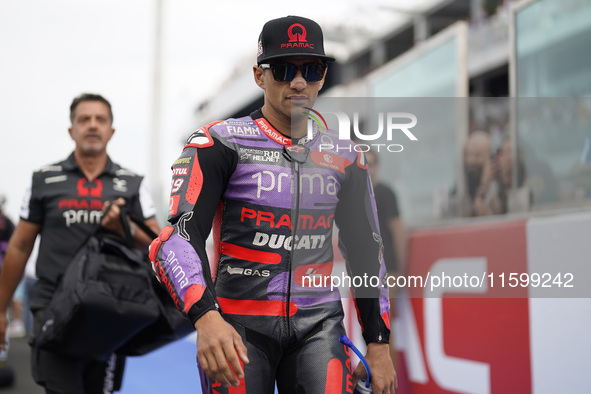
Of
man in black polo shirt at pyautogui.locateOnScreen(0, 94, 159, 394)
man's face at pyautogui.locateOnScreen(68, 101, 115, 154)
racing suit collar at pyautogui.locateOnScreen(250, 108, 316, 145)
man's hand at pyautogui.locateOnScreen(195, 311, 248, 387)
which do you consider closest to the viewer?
man's hand at pyautogui.locateOnScreen(195, 311, 248, 387)

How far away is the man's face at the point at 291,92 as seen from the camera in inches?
101

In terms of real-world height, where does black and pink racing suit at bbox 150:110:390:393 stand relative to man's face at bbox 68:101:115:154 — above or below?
below

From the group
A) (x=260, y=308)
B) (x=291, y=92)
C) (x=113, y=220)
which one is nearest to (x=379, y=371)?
(x=260, y=308)

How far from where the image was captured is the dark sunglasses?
100 inches

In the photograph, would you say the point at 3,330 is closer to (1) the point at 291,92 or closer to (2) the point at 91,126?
(2) the point at 91,126

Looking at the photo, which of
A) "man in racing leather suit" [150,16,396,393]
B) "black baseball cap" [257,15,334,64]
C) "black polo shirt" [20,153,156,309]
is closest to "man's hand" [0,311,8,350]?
"black polo shirt" [20,153,156,309]

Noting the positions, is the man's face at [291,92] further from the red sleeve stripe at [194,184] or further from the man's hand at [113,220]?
the man's hand at [113,220]

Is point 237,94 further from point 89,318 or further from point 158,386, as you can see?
point 89,318

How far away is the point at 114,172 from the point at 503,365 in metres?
2.67

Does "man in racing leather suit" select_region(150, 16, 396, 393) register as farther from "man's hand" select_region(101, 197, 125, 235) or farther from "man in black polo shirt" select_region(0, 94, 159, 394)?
"man in black polo shirt" select_region(0, 94, 159, 394)

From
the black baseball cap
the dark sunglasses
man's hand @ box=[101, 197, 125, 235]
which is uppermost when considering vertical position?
the black baseball cap

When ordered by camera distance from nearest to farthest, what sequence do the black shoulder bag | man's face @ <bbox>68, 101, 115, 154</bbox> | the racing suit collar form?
the racing suit collar, the black shoulder bag, man's face @ <bbox>68, 101, 115, 154</bbox>

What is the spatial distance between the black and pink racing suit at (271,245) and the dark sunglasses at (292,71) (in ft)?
0.65

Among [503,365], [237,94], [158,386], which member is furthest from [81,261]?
[237,94]
